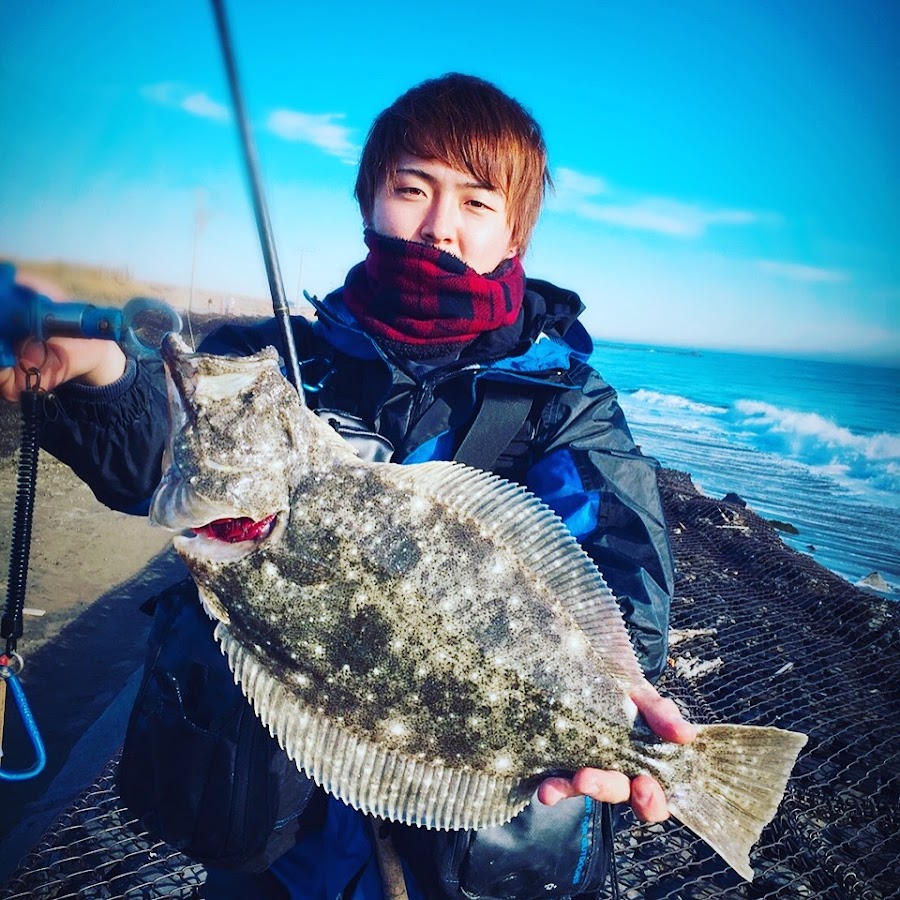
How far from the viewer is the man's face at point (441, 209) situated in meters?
2.46

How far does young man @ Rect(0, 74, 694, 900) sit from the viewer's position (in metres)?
2.03

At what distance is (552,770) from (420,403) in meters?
1.51

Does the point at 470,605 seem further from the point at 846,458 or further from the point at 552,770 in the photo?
the point at 846,458

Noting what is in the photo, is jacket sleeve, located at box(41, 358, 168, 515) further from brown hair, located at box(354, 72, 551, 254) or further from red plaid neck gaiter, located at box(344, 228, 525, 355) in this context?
brown hair, located at box(354, 72, 551, 254)

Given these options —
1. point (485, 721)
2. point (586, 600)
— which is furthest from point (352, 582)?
point (586, 600)

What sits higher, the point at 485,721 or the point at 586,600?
the point at 586,600

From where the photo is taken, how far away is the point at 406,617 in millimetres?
1678

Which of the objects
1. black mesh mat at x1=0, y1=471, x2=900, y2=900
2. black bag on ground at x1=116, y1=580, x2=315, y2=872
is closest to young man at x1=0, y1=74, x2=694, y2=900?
black bag on ground at x1=116, y1=580, x2=315, y2=872

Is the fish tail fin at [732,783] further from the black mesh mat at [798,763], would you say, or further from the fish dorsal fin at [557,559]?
the black mesh mat at [798,763]

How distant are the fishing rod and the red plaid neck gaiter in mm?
533

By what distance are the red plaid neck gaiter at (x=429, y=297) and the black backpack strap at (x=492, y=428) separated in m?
0.37

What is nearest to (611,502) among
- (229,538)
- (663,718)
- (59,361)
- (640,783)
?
(663,718)

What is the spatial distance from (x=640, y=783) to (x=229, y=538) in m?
1.53

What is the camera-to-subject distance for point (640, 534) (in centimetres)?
223
